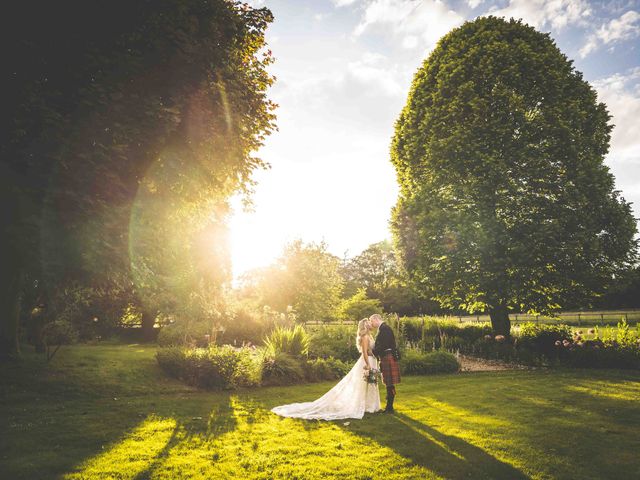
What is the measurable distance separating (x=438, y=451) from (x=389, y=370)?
3.24 metres

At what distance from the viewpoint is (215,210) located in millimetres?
15094

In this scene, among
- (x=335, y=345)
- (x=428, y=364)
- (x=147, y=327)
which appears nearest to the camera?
(x=428, y=364)

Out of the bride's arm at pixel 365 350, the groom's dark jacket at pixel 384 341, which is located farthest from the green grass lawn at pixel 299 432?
the groom's dark jacket at pixel 384 341

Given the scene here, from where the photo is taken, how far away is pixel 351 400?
9320 millimetres

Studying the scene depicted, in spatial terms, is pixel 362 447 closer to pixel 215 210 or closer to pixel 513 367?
pixel 215 210

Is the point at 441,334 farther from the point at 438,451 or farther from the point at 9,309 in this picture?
the point at 9,309

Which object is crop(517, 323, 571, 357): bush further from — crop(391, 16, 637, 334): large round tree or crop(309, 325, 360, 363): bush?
crop(309, 325, 360, 363): bush

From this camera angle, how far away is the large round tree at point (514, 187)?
1589 cm

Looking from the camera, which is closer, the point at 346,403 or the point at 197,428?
the point at 197,428

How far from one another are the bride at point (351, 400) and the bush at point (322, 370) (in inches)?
173

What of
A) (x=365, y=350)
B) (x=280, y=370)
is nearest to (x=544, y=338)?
(x=365, y=350)

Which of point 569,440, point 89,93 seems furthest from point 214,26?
point 569,440

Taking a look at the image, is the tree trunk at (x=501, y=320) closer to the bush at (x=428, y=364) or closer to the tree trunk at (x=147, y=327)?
the bush at (x=428, y=364)

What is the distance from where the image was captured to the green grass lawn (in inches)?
219
